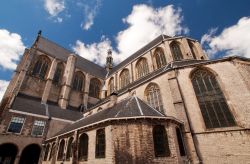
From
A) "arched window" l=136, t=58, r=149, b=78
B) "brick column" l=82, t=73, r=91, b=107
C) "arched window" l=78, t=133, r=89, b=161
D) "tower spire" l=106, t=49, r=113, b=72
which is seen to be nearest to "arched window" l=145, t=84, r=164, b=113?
"arched window" l=136, t=58, r=149, b=78

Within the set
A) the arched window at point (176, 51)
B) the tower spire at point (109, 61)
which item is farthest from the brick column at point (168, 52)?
the tower spire at point (109, 61)

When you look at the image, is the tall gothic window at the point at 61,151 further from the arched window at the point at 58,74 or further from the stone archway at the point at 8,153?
the arched window at the point at 58,74

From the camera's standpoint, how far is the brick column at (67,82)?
2266 centimetres

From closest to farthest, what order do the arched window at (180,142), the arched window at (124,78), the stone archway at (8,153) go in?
the arched window at (180,142) < the stone archway at (8,153) < the arched window at (124,78)

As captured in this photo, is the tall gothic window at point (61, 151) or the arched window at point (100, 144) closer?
the arched window at point (100, 144)

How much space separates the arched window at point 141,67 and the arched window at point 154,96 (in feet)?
20.7

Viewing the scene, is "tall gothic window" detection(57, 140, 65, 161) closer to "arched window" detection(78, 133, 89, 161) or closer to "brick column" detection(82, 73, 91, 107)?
"arched window" detection(78, 133, 89, 161)

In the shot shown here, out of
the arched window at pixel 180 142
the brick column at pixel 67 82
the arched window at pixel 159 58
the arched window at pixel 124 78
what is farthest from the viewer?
the arched window at pixel 124 78

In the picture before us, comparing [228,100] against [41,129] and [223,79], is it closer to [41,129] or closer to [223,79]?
[223,79]

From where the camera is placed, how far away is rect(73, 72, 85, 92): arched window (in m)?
27.1

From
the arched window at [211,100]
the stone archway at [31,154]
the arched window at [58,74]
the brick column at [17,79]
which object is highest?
the arched window at [58,74]

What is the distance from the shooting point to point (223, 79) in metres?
11.1

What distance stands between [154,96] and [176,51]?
7.66m

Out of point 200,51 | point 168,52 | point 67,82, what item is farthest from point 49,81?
point 200,51
